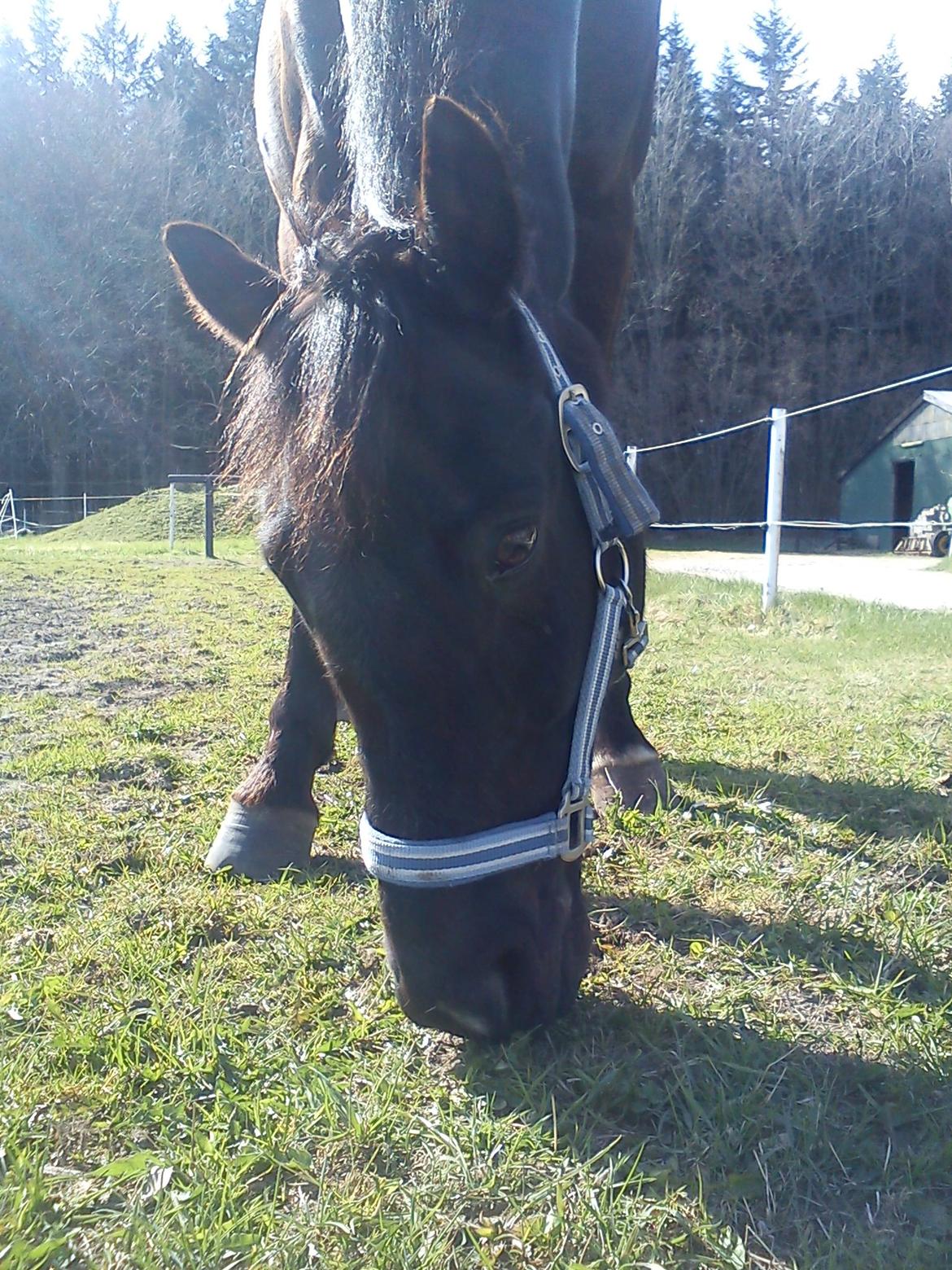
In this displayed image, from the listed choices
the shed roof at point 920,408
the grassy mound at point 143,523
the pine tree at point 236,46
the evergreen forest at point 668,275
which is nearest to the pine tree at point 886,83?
the evergreen forest at point 668,275

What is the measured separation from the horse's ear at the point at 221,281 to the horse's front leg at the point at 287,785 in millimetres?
863

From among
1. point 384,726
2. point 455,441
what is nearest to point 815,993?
point 384,726

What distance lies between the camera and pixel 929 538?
18.1m

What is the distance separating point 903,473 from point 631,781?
2348 cm

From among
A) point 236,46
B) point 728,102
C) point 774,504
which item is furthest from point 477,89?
point 236,46

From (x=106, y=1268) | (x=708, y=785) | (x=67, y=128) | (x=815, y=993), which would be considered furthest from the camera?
(x=67, y=128)

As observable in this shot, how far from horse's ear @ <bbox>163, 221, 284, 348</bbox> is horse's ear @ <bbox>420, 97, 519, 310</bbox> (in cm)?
48

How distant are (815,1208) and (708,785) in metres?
2.01

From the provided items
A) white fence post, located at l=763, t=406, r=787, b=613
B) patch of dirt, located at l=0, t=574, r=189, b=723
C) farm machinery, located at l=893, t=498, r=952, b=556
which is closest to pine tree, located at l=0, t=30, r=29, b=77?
patch of dirt, located at l=0, t=574, r=189, b=723

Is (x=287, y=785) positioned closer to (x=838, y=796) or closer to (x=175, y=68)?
(x=838, y=796)

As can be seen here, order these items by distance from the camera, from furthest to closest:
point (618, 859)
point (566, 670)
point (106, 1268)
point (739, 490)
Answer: point (739, 490) → point (618, 859) → point (566, 670) → point (106, 1268)

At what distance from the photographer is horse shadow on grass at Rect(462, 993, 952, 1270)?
1300 mm

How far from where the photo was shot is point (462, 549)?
4.79 ft

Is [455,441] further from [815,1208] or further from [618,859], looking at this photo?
[618,859]
